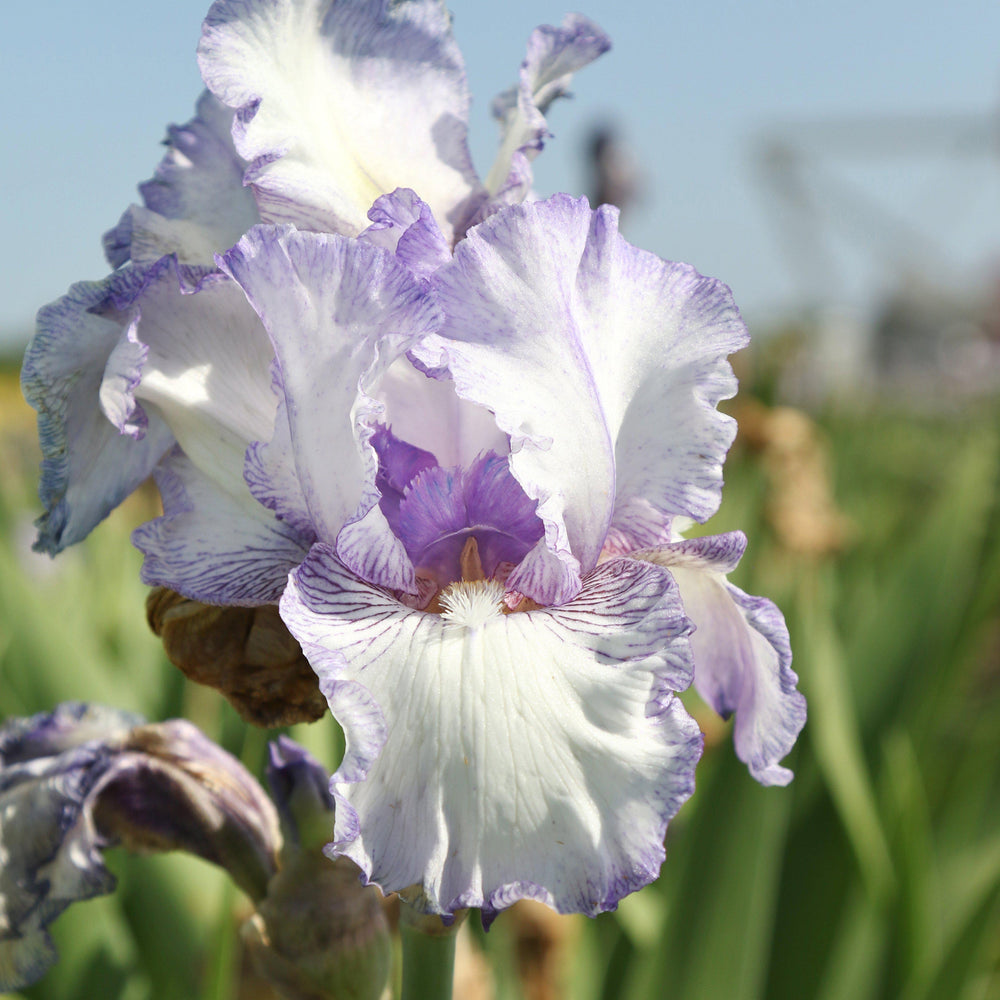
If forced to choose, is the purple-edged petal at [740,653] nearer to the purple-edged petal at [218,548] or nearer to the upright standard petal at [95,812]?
the purple-edged petal at [218,548]

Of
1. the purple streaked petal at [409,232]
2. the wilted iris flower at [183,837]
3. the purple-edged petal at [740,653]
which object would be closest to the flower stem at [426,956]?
the wilted iris flower at [183,837]

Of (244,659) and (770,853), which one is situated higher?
(244,659)

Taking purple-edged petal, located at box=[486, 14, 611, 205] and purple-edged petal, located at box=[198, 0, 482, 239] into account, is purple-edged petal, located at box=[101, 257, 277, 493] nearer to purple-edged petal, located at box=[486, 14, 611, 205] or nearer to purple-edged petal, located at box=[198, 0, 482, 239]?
purple-edged petal, located at box=[198, 0, 482, 239]

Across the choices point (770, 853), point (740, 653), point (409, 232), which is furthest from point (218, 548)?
point (770, 853)

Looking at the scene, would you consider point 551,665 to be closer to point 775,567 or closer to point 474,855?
point 474,855

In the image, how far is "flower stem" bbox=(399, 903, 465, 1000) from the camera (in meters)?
0.58

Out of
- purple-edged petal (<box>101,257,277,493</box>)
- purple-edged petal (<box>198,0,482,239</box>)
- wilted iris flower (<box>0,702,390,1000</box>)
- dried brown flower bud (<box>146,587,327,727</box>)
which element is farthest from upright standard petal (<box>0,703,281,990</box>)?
purple-edged petal (<box>198,0,482,239</box>)

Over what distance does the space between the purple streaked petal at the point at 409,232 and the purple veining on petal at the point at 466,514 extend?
0.37 ft

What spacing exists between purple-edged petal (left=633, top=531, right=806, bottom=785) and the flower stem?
0.69 feet

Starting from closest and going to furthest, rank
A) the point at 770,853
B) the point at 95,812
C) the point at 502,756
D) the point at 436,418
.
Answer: the point at 502,756 → the point at 436,418 → the point at 95,812 → the point at 770,853

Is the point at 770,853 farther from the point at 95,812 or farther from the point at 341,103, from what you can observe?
the point at 341,103

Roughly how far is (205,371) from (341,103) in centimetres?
19

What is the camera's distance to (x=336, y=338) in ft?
1.65

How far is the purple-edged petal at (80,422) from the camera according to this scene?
55cm
